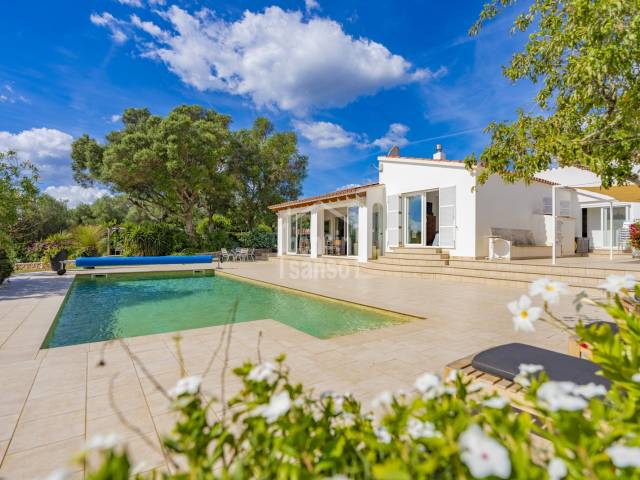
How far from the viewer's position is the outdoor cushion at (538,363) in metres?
2.24

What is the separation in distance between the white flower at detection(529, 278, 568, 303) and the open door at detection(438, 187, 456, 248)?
12.0m

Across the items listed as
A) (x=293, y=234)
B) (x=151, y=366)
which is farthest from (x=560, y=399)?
(x=293, y=234)

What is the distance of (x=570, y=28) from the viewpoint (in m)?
4.28

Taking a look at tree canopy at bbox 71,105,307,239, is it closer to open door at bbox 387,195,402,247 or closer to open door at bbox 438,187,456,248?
open door at bbox 387,195,402,247

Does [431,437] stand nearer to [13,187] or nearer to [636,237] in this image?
[13,187]

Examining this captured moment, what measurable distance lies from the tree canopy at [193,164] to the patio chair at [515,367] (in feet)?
69.3

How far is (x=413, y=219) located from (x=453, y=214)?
6.78ft

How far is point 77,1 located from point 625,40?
611 inches

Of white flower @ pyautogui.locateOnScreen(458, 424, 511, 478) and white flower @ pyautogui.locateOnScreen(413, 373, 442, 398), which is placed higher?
white flower @ pyautogui.locateOnScreen(458, 424, 511, 478)

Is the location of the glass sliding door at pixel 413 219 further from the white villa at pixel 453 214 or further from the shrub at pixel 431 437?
the shrub at pixel 431 437

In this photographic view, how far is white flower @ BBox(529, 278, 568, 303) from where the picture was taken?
1.35m

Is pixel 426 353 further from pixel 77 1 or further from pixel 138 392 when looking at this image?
pixel 77 1

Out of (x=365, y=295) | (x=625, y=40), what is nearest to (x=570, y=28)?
(x=625, y=40)

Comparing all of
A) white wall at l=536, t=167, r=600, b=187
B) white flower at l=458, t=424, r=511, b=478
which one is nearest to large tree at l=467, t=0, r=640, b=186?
white flower at l=458, t=424, r=511, b=478
